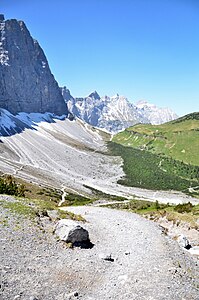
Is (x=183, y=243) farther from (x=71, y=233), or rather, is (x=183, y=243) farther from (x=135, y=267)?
(x=71, y=233)

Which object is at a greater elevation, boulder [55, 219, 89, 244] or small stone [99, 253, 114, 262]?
boulder [55, 219, 89, 244]

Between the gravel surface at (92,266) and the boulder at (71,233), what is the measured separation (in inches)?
34.4

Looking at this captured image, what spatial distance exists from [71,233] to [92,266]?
499 centimetres

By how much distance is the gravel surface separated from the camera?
22770 millimetres

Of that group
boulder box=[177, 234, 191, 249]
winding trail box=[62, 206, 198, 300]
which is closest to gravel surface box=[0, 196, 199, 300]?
winding trail box=[62, 206, 198, 300]

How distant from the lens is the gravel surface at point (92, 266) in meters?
22.8

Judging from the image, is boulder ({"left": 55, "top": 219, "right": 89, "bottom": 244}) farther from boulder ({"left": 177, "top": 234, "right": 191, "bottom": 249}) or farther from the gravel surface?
boulder ({"left": 177, "top": 234, "right": 191, "bottom": 249})

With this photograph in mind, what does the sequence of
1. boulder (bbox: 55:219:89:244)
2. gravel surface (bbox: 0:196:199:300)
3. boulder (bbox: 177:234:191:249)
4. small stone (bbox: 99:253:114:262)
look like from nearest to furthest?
gravel surface (bbox: 0:196:199:300), small stone (bbox: 99:253:114:262), boulder (bbox: 55:219:89:244), boulder (bbox: 177:234:191:249)

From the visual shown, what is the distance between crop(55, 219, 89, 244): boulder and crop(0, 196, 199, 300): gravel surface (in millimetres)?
874

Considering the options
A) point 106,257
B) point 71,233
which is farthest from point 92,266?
point 71,233

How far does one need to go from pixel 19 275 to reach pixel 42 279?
5.58ft

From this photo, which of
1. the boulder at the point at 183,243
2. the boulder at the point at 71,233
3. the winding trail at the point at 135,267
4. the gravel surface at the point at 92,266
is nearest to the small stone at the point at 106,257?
the gravel surface at the point at 92,266

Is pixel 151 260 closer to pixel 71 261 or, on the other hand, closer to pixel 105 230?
pixel 71 261

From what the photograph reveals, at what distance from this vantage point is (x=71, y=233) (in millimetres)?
32281
